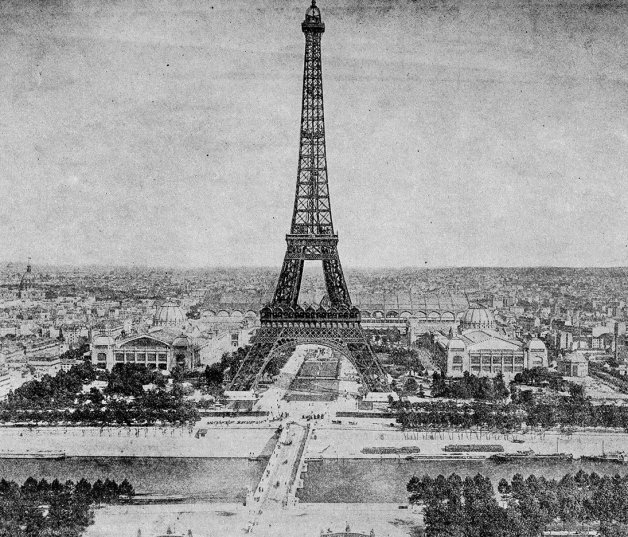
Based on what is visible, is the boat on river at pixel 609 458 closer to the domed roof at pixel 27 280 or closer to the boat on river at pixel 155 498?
the boat on river at pixel 155 498

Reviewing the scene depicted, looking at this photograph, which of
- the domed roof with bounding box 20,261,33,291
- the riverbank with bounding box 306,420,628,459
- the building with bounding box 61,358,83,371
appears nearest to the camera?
the riverbank with bounding box 306,420,628,459

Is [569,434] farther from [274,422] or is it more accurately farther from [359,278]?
[359,278]

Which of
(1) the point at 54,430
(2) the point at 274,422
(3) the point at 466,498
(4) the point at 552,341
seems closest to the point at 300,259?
(2) the point at 274,422

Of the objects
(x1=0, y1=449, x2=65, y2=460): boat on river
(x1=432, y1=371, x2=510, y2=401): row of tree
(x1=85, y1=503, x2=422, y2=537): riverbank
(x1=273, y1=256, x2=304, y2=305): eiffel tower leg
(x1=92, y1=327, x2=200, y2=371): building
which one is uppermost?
(x1=273, y1=256, x2=304, y2=305): eiffel tower leg

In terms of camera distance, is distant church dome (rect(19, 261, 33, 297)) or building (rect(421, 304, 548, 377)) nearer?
distant church dome (rect(19, 261, 33, 297))

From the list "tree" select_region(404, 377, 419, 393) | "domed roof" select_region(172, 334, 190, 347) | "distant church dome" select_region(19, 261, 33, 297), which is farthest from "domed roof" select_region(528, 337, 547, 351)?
"distant church dome" select_region(19, 261, 33, 297)

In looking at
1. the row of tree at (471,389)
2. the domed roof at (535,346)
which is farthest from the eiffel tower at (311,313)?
the domed roof at (535,346)

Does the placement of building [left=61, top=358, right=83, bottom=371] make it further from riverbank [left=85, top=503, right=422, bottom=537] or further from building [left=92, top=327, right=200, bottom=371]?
riverbank [left=85, top=503, right=422, bottom=537]
